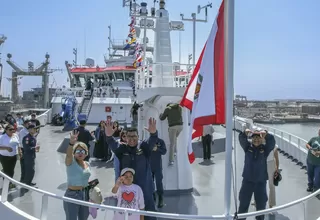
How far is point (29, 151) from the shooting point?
22.4 feet

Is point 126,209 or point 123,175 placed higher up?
point 123,175

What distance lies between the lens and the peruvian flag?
3.75 metres

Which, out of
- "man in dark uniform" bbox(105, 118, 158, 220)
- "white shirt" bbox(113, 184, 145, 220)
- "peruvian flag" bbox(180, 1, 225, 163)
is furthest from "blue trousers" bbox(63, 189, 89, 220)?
"peruvian flag" bbox(180, 1, 225, 163)

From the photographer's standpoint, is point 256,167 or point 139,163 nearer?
point 139,163

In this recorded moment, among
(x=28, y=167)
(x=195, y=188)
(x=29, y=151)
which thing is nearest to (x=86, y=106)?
(x=28, y=167)

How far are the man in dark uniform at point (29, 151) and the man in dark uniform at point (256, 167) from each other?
444 cm

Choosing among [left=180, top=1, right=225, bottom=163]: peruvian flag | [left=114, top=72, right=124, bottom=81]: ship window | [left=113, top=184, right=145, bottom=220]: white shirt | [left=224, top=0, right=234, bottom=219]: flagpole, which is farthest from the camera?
[left=114, top=72, right=124, bottom=81]: ship window

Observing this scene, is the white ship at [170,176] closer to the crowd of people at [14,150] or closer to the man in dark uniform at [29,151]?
the man in dark uniform at [29,151]

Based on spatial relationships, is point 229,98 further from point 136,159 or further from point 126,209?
point 126,209

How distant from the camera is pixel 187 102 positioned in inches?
172

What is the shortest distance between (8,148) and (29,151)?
1.66ft

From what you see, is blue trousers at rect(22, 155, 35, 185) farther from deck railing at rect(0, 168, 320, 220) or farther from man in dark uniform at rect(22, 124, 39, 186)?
deck railing at rect(0, 168, 320, 220)

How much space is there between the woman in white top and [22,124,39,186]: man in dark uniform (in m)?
0.25

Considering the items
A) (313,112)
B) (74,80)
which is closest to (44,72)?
(74,80)
